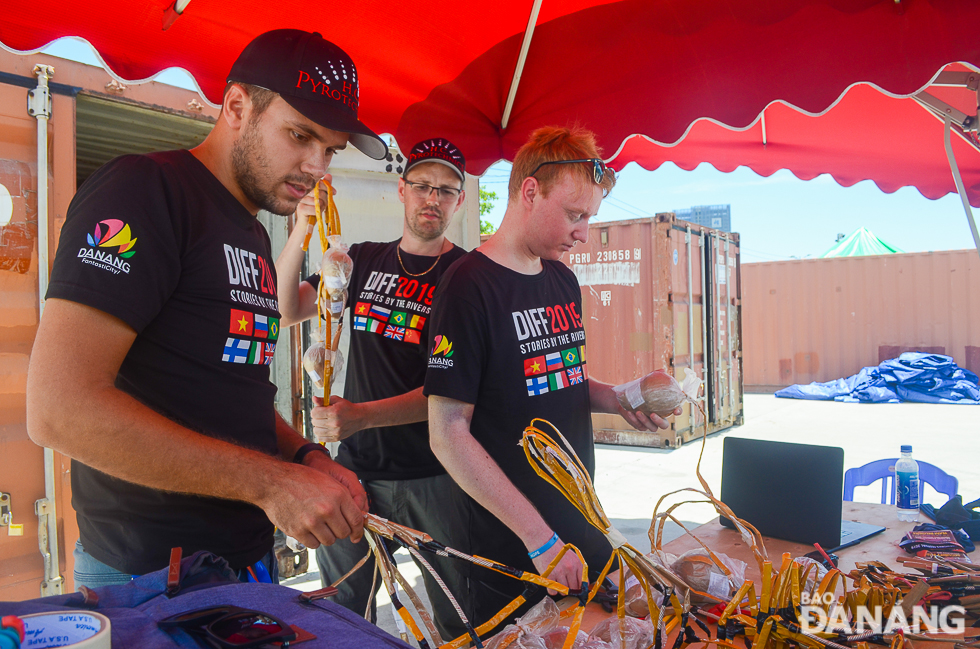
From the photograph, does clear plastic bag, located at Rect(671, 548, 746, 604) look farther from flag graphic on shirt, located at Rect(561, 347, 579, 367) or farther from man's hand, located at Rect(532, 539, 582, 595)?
flag graphic on shirt, located at Rect(561, 347, 579, 367)

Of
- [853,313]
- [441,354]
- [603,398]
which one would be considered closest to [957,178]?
[603,398]

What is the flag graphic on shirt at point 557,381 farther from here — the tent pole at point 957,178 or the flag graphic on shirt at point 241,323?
the tent pole at point 957,178

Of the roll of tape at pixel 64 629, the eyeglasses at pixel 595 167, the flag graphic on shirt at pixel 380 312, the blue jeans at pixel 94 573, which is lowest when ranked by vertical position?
the blue jeans at pixel 94 573

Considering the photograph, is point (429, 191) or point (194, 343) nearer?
point (194, 343)

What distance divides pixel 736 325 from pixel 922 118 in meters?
7.02

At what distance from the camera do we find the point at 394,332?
2535 millimetres

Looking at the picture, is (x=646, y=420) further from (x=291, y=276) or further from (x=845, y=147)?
(x=845, y=147)

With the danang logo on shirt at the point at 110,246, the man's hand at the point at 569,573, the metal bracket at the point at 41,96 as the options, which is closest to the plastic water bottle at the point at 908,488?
the man's hand at the point at 569,573

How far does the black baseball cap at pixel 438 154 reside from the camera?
103 inches

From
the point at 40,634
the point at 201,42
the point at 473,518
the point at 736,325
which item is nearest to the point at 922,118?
the point at 473,518

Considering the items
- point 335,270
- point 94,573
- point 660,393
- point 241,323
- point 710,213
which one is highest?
point 710,213

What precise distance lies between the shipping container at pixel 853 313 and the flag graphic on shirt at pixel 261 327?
49.8 feet

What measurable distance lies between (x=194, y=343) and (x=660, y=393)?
119 centimetres

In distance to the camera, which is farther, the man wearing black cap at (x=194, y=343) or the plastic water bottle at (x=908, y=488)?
the plastic water bottle at (x=908, y=488)
